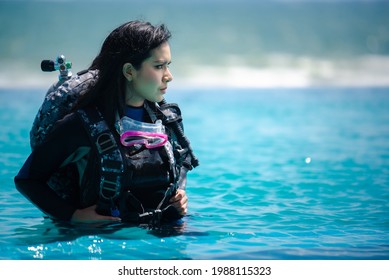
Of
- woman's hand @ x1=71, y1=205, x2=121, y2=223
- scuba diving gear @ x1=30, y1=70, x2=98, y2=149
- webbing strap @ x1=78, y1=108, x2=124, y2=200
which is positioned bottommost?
woman's hand @ x1=71, y1=205, x2=121, y2=223

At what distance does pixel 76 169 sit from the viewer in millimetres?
3396

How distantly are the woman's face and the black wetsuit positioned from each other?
27 cm

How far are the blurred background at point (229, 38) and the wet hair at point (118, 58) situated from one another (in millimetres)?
15344

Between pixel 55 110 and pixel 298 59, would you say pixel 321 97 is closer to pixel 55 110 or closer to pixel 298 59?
pixel 298 59

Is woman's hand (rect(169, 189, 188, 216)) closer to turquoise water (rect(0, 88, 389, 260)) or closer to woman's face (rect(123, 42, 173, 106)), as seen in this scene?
turquoise water (rect(0, 88, 389, 260))

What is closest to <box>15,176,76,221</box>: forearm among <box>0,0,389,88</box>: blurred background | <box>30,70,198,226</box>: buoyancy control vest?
<box>30,70,198,226</box>: buoyancy control vest

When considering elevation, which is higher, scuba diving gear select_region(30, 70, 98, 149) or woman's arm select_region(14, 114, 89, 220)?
scuba diving gear select_region(30, 70, 98, 149)

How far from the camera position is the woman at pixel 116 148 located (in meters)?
3.21

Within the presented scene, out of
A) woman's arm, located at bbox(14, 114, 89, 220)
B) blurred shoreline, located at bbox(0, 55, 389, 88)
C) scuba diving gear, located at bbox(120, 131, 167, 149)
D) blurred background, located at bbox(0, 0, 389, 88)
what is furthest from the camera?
blurred background, located at bbox(0, 0, 389, 88)

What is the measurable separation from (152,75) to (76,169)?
65cm

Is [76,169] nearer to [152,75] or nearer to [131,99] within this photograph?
[131,99]

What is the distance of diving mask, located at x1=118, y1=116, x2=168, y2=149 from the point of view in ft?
10.8

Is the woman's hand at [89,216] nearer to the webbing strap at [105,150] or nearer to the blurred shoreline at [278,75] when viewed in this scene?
the webbing strap at [105,150]

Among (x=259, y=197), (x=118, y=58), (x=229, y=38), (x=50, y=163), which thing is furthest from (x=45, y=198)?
(x=229, y=38)
